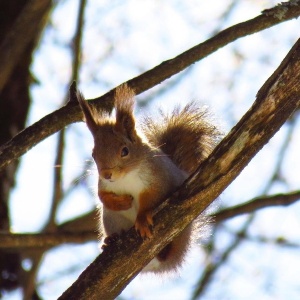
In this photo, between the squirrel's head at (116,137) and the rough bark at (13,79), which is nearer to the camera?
the squirrel's head at (116,137)

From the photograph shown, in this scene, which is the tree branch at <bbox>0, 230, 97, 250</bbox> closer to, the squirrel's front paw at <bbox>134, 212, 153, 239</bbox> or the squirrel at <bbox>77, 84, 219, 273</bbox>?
the squirrel at <bbox>77, 84, 219, 273</bbox>

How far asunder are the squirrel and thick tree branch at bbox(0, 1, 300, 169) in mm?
55

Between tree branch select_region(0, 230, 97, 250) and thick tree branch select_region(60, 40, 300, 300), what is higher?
tree branch select_region(0, 230, 97, 250)

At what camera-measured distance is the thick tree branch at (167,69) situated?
2768 mm

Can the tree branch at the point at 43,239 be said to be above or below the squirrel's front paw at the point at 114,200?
above

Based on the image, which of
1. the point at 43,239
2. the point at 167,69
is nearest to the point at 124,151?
the point at 167,69

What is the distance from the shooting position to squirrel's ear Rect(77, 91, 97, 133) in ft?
9.26

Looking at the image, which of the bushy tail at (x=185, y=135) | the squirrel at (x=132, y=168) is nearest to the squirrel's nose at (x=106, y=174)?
the squirrel at (x=132, y=168)

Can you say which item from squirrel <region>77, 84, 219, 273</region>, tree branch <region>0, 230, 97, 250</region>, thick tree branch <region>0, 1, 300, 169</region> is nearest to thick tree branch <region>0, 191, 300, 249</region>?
tree branch <region>0, 230, 97, 250</region>

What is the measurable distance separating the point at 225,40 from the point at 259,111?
659 mm

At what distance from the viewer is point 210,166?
2393 millimetres

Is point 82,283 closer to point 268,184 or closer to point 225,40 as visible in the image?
point 225,40

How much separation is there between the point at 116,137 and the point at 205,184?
22.6 inches

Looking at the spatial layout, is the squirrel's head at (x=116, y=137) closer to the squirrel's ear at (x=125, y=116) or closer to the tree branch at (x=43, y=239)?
the squirrel's ear at (x=125, y=116)
